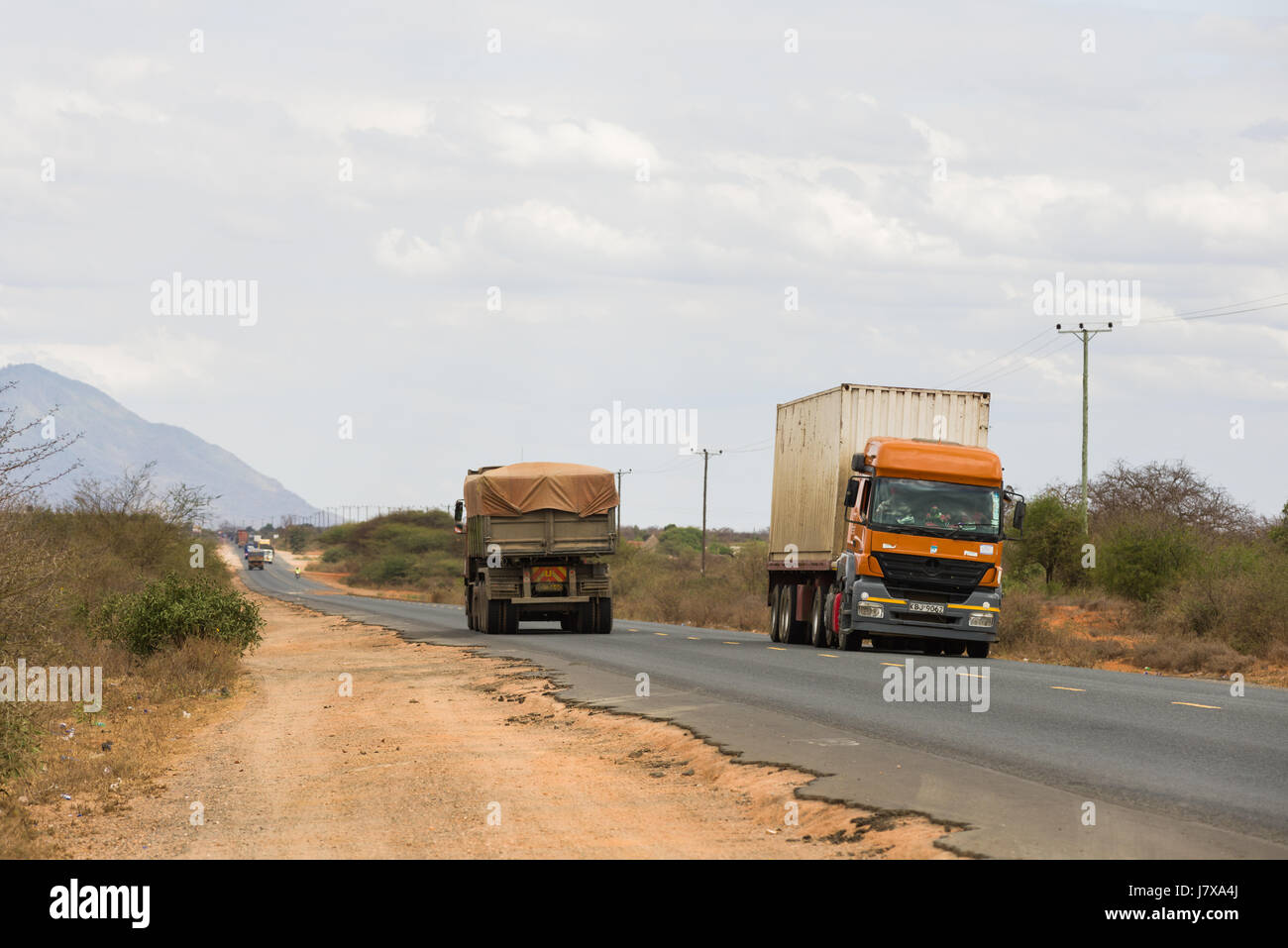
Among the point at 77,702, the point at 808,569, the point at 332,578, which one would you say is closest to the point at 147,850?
the point at 77,702

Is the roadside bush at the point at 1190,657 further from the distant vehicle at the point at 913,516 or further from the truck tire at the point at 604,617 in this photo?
the truck tire at the point at 604,617

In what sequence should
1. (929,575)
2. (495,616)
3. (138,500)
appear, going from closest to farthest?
(929,575), (495,616), (138,500)

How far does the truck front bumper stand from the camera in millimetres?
24312

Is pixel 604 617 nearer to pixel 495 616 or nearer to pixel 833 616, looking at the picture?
pixel 495 616

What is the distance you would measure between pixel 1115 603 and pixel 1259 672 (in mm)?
18848

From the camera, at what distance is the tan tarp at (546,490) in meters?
31.6

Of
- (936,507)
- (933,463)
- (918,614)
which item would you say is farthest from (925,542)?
(933,463)

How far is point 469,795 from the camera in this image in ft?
35.4

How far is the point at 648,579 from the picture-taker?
74.6m

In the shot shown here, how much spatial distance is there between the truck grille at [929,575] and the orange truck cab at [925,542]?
2 centimetres

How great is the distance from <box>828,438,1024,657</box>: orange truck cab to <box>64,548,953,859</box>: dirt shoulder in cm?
793

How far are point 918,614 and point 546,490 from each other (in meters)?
10.3

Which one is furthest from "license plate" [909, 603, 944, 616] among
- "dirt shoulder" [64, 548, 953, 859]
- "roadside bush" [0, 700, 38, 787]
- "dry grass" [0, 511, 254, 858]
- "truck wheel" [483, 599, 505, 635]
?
"roadside bush" [0, 700, 38, 787]

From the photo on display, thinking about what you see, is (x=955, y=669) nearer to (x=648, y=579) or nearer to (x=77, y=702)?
(x=77, y=702)
